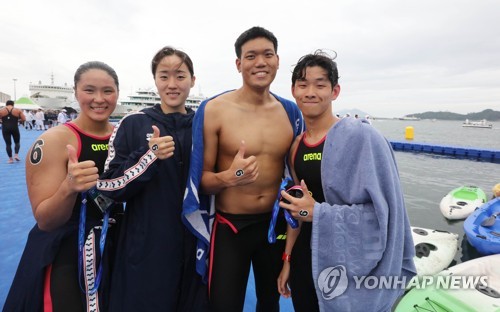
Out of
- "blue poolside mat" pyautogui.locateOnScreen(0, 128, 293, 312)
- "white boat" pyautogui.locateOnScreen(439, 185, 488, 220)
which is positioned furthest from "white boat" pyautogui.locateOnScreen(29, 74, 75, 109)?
"white boat" pyautogui.locateOnScreen(439, 185, 488, 220)

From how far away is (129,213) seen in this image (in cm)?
170

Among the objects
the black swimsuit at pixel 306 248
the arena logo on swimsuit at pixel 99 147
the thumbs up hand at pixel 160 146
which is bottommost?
the black swimsuit at pixel 306 248

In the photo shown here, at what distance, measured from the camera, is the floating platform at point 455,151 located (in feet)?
57.2

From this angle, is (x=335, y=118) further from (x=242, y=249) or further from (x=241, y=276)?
(x=241, y=276)

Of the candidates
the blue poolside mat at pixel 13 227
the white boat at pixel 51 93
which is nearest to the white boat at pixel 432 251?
the blue poolside mat at pixel 13 227

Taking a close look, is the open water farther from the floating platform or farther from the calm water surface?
the floating platform

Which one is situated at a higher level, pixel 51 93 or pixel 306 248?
pixel 51 93

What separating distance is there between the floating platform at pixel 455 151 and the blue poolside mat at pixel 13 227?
60.6ft

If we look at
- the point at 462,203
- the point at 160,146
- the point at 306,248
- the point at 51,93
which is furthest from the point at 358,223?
the point at 51,93

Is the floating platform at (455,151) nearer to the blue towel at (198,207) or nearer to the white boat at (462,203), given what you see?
the white boat at (462,203)

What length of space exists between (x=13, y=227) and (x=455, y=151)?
23.0 meters

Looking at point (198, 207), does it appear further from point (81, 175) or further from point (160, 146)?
point (81, 175)

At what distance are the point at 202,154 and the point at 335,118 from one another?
921mm

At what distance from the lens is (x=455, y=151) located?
18906 mm
